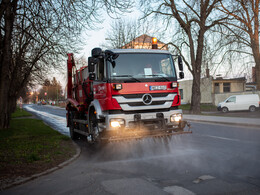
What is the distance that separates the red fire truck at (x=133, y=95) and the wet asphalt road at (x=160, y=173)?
0.69m

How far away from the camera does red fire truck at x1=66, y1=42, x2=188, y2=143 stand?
6.99m

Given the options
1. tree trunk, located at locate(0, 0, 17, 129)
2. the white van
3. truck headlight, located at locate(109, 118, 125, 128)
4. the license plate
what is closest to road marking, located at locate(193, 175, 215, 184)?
truck headlight, located at locate(109, 118, 125, 128)

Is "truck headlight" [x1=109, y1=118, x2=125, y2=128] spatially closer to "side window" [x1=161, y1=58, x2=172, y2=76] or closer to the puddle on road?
"side window" [x1=161, y1=58, x2=172, y2=76]

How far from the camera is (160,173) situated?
536 cm

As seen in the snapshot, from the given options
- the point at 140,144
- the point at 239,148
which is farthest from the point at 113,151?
the point at 239,148

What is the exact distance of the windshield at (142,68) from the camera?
7176mm

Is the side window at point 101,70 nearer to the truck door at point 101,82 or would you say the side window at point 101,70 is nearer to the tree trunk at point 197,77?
the truck door at point 101,82

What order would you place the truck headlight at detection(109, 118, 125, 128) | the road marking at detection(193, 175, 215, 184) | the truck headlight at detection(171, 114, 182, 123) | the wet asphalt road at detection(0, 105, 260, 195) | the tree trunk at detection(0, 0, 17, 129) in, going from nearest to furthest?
the wet asphalt road at detection(0, 105, 260, 195) < the road marking at detection(193, 175, 215, 184) < the truck headlight at detection(109, 118, 125, 128) < the truck headlight at detection(171, 114, 182, 123) < the tree trunk at detection(0, 0, 17, 129)

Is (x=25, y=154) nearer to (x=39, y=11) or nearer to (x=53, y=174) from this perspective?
(x=53, y=174)

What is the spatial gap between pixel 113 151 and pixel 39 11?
5302 millimetres

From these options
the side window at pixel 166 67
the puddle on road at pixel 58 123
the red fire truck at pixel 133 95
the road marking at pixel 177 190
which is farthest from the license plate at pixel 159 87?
the puddle on road at pixel 58 123

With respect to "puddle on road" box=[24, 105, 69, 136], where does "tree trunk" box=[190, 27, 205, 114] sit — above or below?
above

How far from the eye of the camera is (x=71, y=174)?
19.1ft

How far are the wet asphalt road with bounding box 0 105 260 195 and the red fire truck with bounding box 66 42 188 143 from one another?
27.3 inches
